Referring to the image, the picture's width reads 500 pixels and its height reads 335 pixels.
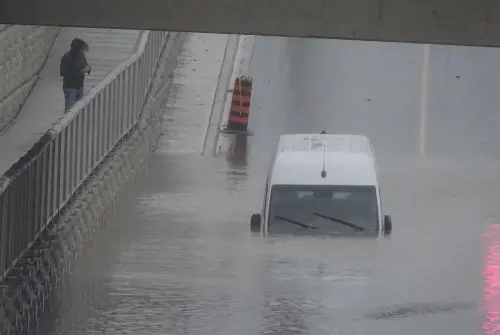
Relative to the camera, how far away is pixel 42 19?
52.0ft

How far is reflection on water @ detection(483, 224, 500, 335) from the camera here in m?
13.6

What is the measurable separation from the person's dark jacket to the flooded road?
2.06 m

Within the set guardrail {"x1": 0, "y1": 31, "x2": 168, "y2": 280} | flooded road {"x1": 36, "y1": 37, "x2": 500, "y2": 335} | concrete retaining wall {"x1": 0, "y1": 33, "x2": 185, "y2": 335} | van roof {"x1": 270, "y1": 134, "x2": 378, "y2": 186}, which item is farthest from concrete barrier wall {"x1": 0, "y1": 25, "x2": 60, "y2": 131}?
van roof {"x1": 270, "y1": 134, "x2": 378, "y2": 186}

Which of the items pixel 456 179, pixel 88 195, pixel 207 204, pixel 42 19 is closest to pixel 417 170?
pixel 456 179

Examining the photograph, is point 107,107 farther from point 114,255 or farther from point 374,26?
point 374,26

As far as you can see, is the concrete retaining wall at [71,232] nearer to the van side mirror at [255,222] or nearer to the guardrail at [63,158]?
the guardrail at [63,158]

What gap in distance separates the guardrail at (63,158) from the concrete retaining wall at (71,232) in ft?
0.55

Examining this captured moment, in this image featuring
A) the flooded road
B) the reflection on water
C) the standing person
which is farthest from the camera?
the standing person

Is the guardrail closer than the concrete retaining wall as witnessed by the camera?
No

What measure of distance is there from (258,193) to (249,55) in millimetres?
12443

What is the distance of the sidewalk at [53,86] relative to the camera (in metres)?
23.1

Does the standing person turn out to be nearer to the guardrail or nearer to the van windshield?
the guardrail

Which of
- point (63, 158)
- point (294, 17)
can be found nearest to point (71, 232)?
point (63, 158)

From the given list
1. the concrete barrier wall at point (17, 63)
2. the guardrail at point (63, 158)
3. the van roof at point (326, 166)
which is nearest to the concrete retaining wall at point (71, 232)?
the guardrail at point (63, 158)
